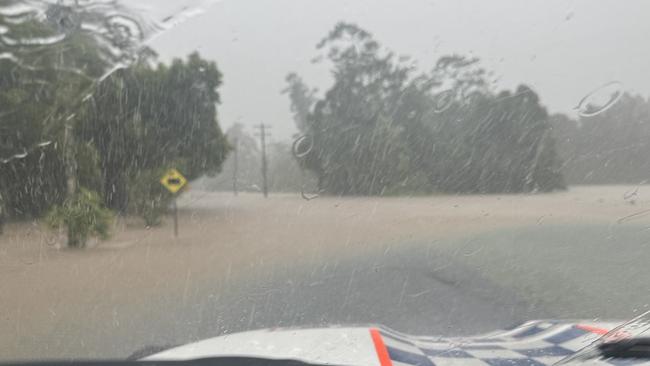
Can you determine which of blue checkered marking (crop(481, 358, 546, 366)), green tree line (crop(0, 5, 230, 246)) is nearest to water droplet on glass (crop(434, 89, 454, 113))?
green tree line (crop(0, 5, 230, 246))

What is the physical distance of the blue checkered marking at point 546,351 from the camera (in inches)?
123

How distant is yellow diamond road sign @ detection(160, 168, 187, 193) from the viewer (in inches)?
217

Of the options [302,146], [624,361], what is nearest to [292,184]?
[302,146]

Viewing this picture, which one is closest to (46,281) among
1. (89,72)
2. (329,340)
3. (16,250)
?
(16,250)

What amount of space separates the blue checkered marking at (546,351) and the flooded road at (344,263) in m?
1.34

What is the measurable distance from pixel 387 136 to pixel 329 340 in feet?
8.02

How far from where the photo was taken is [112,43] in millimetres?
5098

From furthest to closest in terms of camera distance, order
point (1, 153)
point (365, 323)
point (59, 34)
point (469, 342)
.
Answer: point (1, 153), point (59, 34), point (365, 323), point (469, 342)

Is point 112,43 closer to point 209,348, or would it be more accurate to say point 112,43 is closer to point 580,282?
point 209,348

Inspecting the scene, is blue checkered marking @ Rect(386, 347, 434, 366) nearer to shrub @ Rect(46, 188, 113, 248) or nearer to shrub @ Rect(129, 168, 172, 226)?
shrub @ Rect(129, 168, 172, 226)

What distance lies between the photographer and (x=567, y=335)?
3420 millimetres

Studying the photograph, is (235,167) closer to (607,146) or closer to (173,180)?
(173,180)

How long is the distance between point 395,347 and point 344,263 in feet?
7.79

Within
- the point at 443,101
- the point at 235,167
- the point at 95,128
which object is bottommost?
the point at 235,167
